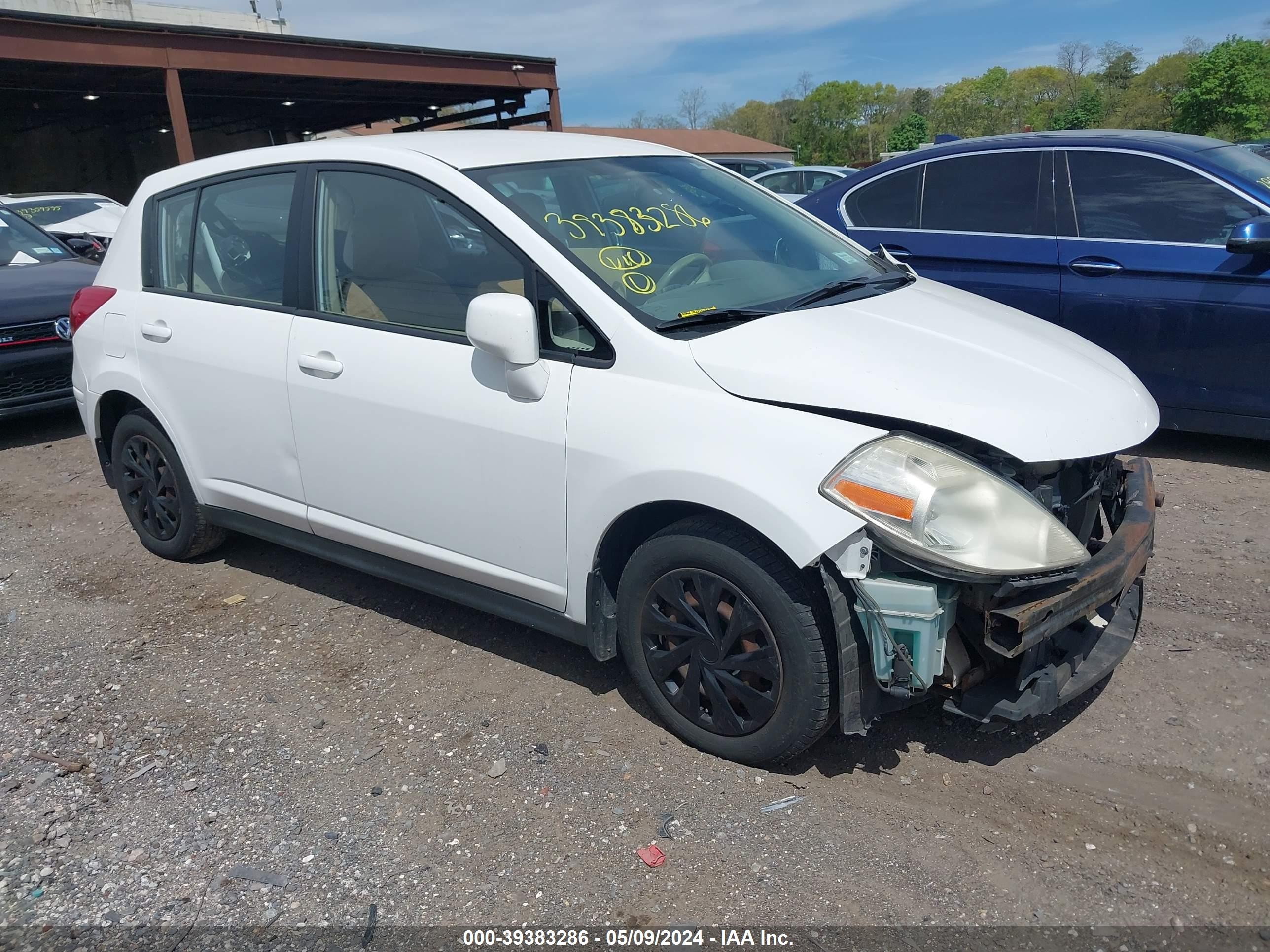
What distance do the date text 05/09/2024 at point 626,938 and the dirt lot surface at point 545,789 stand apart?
0.04 meters

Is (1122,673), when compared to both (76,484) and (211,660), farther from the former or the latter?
(76,484)

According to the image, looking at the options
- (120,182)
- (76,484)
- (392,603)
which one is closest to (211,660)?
(392,603)

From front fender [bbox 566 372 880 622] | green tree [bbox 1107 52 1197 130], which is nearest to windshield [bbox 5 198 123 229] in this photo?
front fender [bbox 566 372 880 622]

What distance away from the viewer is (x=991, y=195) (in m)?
5.61

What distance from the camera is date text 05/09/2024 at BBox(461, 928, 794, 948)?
89.9 inches

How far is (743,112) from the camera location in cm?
10356

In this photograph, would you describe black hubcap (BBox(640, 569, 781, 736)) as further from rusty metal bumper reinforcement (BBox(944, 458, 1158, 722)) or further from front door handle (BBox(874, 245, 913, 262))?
front door handle (BBox(874, 245, 913, 262))

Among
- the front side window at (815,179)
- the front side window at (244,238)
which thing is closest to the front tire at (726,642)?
the front side window at (244,238)

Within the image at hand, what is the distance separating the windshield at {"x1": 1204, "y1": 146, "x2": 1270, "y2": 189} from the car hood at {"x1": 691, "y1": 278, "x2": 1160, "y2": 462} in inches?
105

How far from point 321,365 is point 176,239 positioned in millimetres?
1298

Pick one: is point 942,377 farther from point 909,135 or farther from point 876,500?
point 909,135

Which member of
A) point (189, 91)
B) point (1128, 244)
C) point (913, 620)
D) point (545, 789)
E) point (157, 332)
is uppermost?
point (189, 91)

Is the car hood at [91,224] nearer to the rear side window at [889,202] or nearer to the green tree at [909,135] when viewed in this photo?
the rear side window at [889,202]

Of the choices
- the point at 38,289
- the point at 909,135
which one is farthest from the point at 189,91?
the point at 909,135
